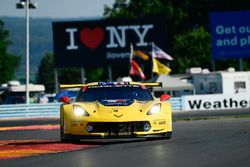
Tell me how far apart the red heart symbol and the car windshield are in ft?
118

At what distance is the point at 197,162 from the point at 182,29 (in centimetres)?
7796

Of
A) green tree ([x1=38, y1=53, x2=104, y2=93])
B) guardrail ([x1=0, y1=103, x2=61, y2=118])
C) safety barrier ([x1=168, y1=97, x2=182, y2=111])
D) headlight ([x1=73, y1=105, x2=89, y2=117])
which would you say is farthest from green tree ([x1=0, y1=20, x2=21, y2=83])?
headlight ([x1=73, y1=105, x2=89, y2=117])

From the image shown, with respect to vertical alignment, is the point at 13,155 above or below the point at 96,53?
below

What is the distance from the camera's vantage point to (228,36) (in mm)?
50406

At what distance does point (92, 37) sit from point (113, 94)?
36.7 metres

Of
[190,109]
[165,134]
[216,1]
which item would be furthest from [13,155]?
[216,1]

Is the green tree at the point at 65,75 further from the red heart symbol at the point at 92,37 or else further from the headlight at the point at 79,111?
the headlight at the point at 79,111

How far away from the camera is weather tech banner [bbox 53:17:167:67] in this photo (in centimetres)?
5081

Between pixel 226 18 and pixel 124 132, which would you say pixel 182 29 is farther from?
pixel 124 132

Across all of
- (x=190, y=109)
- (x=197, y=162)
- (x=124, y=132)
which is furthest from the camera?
(x=190, y=109)

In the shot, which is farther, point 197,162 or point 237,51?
point 237,51

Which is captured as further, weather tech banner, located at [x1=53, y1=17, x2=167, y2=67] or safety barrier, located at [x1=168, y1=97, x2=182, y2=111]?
weather tech banner, located at [x1=53, y1=17, x2=167, y2=67]

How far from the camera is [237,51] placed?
50.4 m

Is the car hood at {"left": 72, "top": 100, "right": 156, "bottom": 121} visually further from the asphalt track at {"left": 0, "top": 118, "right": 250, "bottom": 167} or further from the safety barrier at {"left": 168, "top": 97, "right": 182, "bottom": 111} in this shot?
the safety barrier at {"left": 168, "top": 97, "right": 182, "bottom": 111}
